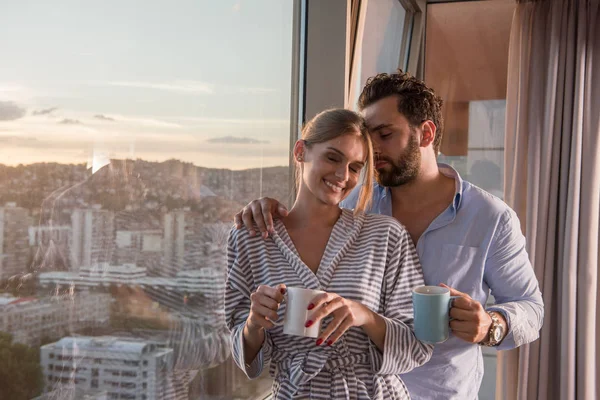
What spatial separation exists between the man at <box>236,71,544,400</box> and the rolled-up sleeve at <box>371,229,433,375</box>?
8.3 inches

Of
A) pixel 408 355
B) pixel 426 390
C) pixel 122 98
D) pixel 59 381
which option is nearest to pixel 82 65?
pixel 122 98

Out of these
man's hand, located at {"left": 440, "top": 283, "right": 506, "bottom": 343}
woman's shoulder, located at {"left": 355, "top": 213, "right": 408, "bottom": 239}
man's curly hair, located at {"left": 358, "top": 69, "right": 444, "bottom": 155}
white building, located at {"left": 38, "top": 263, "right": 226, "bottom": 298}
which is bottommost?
man's hand, located at {"left": 440, "top": 283, "right": 506, "bottom": 343}

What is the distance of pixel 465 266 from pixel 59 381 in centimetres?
103

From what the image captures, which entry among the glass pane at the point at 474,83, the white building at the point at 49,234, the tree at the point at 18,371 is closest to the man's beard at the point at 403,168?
the white building at the point at 49,234

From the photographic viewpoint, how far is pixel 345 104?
2398 mm

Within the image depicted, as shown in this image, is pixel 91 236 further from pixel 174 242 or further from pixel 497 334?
pixel 497 334

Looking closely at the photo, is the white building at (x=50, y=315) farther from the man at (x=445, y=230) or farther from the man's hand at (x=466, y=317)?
the man's hand at (x=466, y=317)

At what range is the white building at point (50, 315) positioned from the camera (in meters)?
1.02

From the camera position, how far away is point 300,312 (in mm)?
1154

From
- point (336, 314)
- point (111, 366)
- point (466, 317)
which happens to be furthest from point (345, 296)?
point (111, 366)

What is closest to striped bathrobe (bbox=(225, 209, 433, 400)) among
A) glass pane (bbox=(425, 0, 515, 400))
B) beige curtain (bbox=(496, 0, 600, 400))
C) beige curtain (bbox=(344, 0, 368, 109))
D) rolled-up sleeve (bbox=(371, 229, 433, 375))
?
rolled-up sleeve (bbox=(371, 229, 433, 375))

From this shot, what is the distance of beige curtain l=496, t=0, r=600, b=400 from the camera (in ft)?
11.1

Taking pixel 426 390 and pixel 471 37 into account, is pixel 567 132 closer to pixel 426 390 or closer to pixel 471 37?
pixel 471 37

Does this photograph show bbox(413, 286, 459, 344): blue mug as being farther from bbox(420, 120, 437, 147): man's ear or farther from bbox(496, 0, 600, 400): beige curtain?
bbox(496, 0, 600, 400): beige curtain
